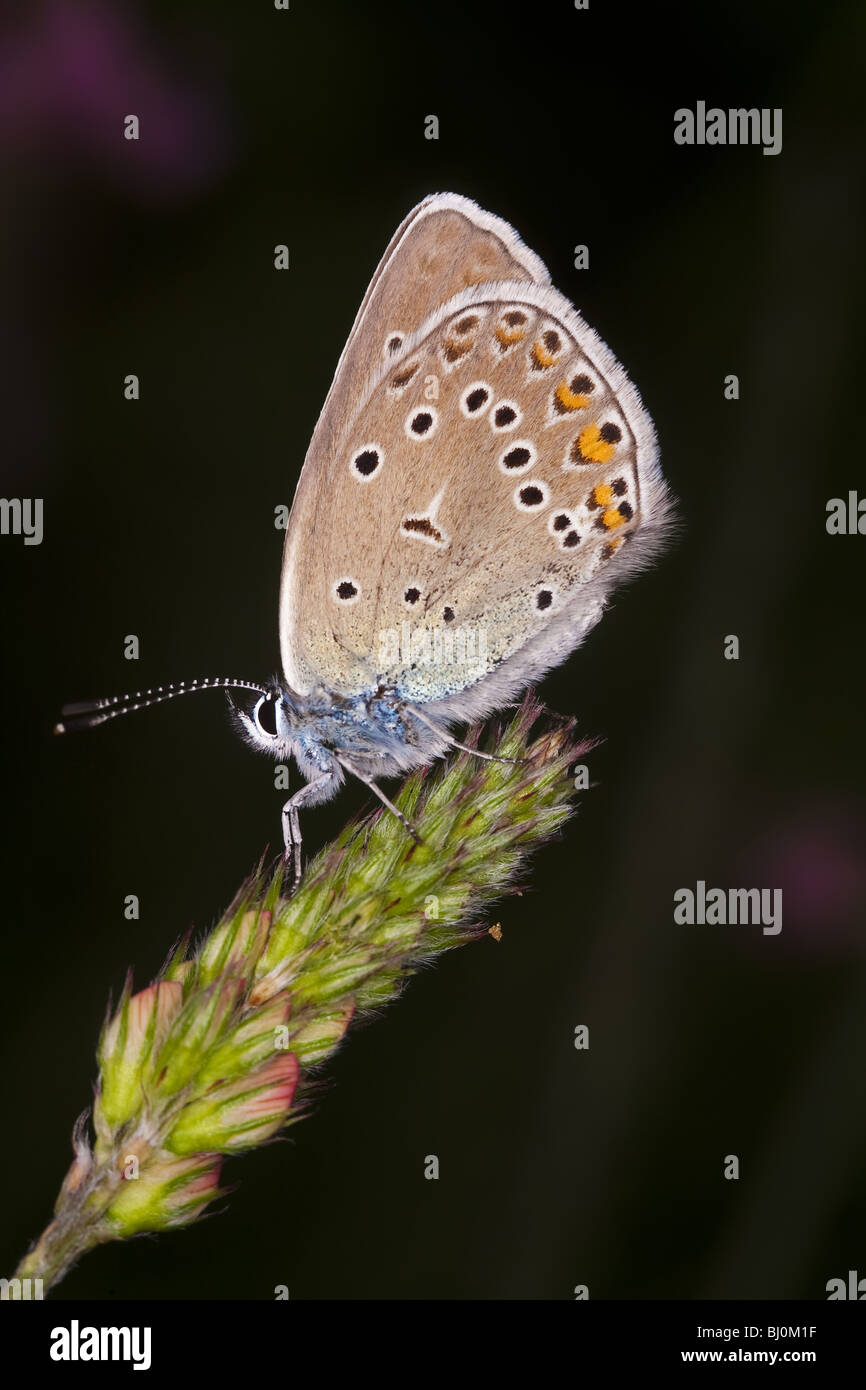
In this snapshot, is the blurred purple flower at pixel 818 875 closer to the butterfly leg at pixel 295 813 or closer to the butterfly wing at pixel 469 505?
the butterfly wing at pixel 469 505

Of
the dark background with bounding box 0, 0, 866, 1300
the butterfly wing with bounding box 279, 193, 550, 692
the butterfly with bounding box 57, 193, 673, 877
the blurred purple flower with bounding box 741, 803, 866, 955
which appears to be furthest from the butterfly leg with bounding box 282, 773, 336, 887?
the blurred purple flower with bounding box 741, 803, 866, 955

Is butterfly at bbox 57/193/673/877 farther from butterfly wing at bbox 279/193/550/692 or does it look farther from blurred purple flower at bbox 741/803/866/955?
blurred purple flower at bbox 741/803/866/955

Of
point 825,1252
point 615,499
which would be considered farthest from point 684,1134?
point 615,499

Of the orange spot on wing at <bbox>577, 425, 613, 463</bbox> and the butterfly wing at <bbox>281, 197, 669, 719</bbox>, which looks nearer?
the butterfly wing at <bbox>281, 197, 669, 719</bbox>

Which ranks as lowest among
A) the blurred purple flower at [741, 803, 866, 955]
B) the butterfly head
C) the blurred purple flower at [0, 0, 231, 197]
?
the blurred purple flower at [741, 803, 866, 955]

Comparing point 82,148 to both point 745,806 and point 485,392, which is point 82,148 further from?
point 745,806

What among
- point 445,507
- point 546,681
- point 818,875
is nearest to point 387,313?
point 445,507

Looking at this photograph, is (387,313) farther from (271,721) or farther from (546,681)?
(546,681)
